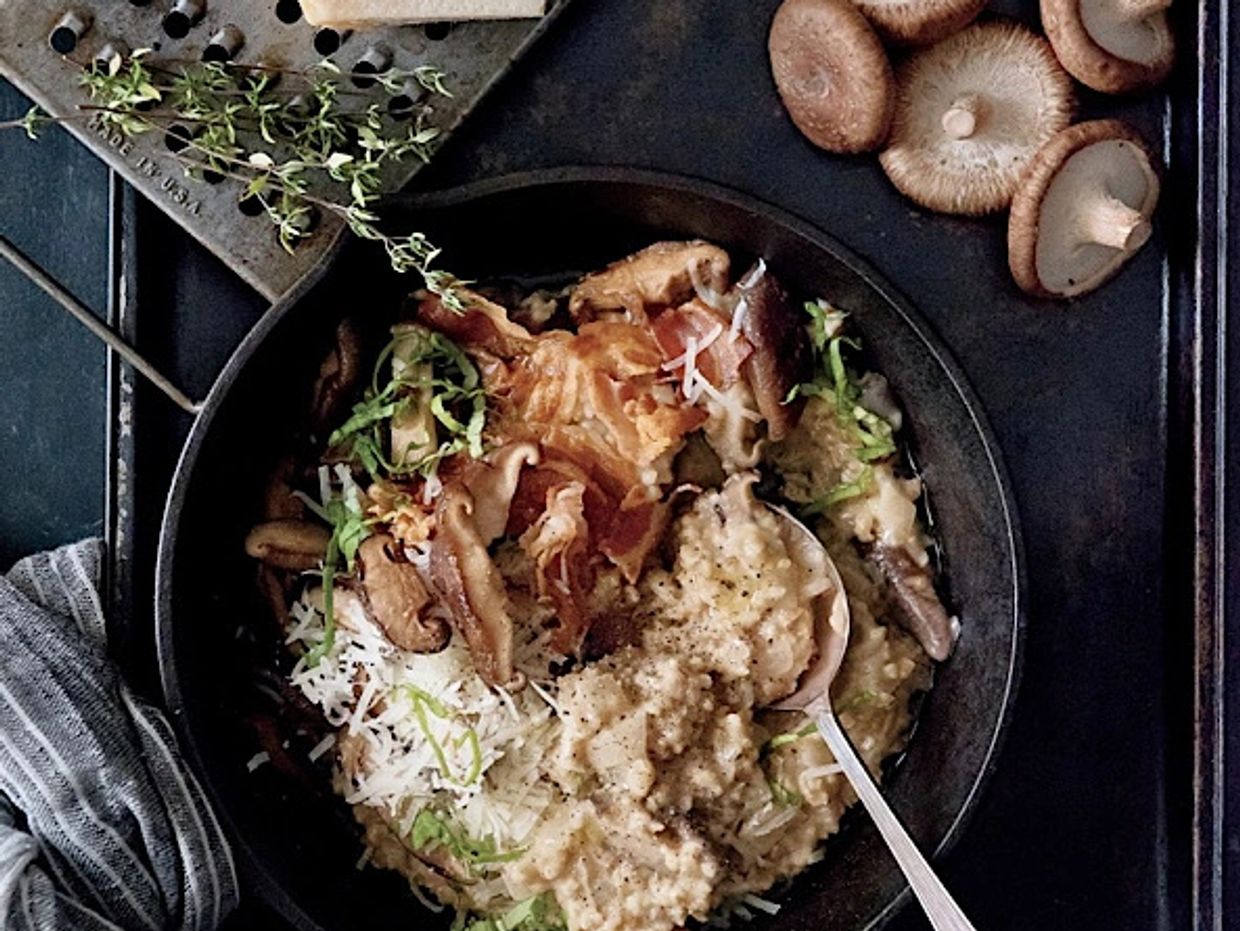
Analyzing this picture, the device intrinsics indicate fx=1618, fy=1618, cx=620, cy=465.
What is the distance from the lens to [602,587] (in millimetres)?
2119

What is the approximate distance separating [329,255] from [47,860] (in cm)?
89

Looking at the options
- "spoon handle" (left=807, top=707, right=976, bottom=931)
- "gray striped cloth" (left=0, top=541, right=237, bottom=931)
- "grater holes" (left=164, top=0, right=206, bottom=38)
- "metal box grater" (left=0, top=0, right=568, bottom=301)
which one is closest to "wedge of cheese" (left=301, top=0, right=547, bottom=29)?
"metal box grater" (left=0, top=0, right=568, bottom=301)

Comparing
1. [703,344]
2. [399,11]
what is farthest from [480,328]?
[399,11]

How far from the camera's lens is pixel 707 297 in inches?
85.9

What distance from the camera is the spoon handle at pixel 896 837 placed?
1.98 meters

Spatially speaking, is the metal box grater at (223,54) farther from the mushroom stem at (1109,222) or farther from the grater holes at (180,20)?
the mushroom stem at (1109,222)

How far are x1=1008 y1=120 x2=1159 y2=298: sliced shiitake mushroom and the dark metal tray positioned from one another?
0.05 metres

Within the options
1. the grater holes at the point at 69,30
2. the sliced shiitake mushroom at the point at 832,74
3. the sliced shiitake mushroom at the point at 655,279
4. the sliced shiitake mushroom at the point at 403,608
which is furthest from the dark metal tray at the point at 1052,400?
the sliced shiitake mushroom at the point at 403,608

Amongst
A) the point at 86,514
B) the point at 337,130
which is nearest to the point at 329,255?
the point at 337,130

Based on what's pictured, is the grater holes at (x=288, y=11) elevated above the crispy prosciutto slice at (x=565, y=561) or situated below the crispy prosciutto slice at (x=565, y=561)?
above

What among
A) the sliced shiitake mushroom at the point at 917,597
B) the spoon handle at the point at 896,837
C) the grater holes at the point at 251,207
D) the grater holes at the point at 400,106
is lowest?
the spoon handle at the point at 896,837

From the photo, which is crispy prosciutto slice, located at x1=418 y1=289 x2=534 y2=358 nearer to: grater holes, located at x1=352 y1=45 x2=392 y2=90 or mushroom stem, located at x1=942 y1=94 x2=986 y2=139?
grater holes, located at x1=352 y1=45 x2=392 y2=90

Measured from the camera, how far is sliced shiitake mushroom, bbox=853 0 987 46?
7.11 feet

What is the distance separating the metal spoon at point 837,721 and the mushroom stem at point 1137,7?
2.70 ft
